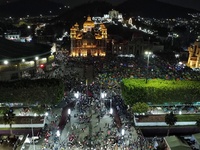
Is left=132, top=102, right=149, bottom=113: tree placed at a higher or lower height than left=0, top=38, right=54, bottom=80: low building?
lower

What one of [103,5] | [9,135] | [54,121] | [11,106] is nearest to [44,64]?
[11,106]

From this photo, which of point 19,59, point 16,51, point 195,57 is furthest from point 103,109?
point 195,57

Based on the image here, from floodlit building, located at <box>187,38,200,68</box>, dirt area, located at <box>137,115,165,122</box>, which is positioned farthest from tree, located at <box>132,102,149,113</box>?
floodlit building, located at <box>187,38,200,68</box>

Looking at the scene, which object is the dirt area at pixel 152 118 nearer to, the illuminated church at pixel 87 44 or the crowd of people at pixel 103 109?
the crowd of people at pixel 103 109

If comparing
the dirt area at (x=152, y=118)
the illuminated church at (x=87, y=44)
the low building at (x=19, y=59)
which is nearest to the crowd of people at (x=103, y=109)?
the dirt area at (x=152, y=118)

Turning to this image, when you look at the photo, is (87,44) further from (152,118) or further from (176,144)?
(176,144)

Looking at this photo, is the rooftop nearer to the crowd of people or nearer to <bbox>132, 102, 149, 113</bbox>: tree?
the crowd of people

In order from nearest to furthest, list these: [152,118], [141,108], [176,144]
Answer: [176,144]
[141,108]
[152,118]

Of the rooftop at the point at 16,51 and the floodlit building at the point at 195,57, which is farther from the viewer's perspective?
the floodlit building at the point at 195,57

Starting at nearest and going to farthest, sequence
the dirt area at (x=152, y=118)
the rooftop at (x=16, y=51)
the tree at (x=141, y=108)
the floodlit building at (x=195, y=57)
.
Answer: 1. the tree at (x=141, y=108)
2. the dirt area at (x=152, y=118)
3. the rooftop at (x=16, y=51)
4. the floodlit building at (x=195, y=57)

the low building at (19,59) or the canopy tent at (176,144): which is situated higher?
the low building at (19,59)
